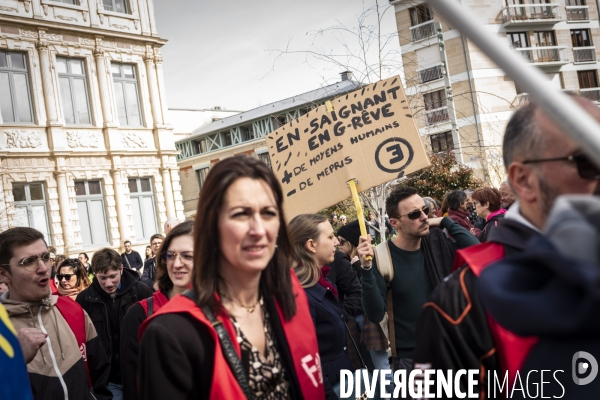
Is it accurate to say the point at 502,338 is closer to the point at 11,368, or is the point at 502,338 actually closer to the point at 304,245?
the point at 11,368

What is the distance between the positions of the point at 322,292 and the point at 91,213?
19612 millimetres

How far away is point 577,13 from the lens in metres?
35.2

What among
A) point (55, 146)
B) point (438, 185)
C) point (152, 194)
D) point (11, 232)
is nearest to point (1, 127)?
point (55, 146)

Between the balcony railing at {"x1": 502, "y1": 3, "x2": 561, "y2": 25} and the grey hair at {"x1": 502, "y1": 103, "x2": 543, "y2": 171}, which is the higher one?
→ the balcony railing at {"x1": 502, "y1": 3, "x2": 561, "y2": 25}

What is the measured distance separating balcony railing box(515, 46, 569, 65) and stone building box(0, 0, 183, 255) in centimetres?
2135

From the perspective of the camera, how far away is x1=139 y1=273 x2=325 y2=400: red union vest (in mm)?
1952

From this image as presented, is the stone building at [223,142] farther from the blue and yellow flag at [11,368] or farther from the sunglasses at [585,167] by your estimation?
the sunglasses at [585,167]

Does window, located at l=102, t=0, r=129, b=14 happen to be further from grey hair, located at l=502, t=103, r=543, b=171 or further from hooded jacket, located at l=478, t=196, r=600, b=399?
hooded jacket, located at l=478, t=196, r=600, b=399

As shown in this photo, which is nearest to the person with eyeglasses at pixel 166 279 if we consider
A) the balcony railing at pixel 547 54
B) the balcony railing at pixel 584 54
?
the balcony railing at pixel 547 54

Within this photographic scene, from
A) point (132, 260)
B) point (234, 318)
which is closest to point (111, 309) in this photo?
point (234, 318)

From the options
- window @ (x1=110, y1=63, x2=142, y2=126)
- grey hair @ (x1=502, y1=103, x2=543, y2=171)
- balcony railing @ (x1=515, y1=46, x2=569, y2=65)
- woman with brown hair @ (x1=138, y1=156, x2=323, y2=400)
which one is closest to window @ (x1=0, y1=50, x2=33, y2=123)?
window @ (x1=110, y1=63, x2=142, y2=126)

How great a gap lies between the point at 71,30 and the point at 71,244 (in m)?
7.91

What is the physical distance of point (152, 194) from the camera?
78.8ft

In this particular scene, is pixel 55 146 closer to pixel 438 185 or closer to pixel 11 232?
pixel 438 185
